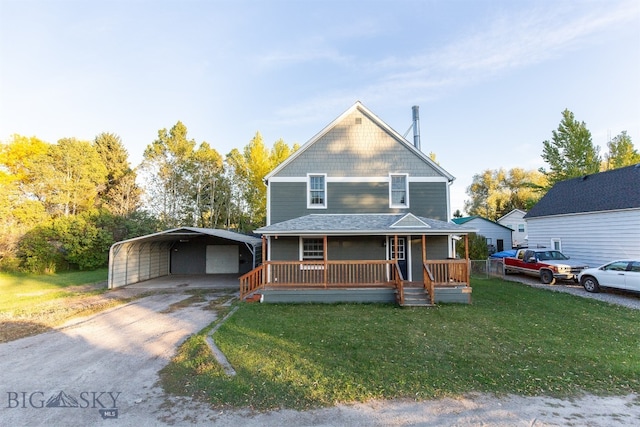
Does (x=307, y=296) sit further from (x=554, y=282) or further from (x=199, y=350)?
(x=554, y=282)

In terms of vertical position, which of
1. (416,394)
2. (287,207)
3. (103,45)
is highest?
(103,45)

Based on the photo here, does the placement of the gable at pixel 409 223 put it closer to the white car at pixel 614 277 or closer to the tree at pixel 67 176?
the white car at pixel 614 277

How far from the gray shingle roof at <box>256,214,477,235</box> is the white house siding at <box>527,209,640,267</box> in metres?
9.90

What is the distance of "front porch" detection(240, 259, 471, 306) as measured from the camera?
10305 millimetres

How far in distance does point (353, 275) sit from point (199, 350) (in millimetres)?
6377

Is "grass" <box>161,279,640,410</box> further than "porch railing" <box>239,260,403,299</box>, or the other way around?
"porch railing" <box>239,260,403,299</box>

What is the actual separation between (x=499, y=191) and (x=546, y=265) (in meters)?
39.4

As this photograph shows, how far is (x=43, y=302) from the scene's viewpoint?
37.1ft

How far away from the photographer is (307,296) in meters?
10.7

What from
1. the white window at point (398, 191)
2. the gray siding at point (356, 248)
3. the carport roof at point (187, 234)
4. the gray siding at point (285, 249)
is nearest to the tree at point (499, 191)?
the white window at point (398, 191)

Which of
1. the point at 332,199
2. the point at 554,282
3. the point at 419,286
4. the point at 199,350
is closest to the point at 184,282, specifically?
the point at 332,199

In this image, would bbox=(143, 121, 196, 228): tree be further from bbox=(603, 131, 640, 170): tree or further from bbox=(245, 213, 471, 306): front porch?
bbox=(603, 131, 640, 170): tree

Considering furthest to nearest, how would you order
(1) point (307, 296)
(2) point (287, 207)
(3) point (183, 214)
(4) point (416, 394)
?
(3) point (183, 214) < (2) point (287, 207) < (1) point (307, 296) < (4) point (416, 394)

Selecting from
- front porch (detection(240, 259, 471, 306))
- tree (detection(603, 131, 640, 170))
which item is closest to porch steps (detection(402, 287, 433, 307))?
front porch (detection(240, 259, 471, 306))
